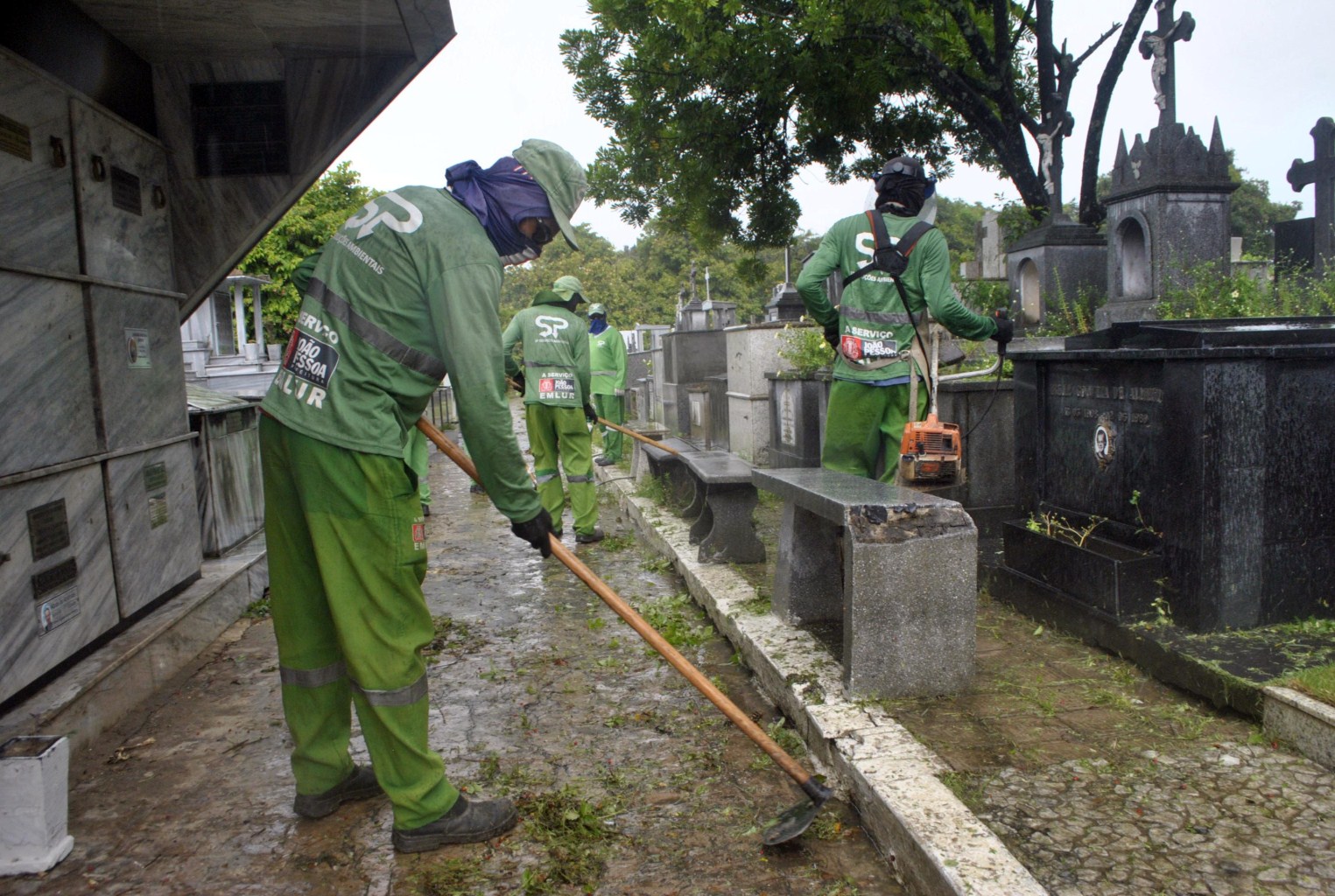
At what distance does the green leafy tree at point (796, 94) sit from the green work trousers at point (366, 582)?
882 centimetres

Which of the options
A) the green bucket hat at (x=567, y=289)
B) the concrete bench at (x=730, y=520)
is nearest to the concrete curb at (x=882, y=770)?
the concrete bench at (x=730, y=520)

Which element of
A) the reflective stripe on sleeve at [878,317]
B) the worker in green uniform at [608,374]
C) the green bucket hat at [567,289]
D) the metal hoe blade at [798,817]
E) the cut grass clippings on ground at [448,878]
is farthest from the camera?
the worker in green uniform at [608,374]

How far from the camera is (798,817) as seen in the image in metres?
2.93

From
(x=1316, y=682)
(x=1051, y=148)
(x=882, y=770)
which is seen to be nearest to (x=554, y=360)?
(x=882, y=770)

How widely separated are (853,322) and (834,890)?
3279 mm

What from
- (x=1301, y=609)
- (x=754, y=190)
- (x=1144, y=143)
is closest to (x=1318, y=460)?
(x=1301, y=609)

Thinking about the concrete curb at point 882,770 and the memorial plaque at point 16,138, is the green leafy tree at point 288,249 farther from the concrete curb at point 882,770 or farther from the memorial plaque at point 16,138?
the concrete curb at point 882,770

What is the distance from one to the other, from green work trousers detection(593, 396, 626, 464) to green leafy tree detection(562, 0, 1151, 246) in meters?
3.55

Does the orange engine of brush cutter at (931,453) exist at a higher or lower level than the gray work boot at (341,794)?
higher

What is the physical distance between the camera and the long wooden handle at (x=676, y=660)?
3.07 meters

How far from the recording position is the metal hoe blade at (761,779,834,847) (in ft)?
9.43

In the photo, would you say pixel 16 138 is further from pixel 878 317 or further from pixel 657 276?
pixel 657 276

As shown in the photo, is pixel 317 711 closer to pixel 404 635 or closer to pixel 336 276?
pixel 404 635

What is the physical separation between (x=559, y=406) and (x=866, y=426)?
302 centimetres
